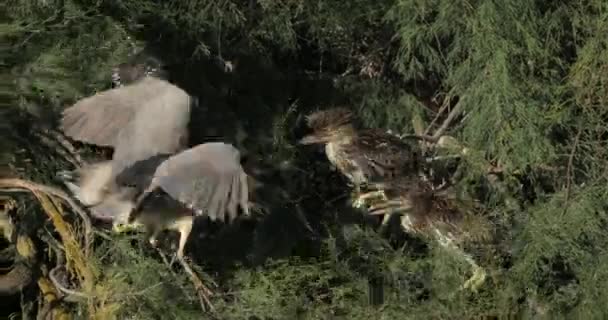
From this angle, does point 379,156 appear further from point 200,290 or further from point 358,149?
point 200,290

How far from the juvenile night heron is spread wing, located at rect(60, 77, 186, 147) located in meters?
0.41

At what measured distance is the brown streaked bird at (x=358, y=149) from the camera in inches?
103

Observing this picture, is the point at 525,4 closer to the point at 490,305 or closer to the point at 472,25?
the point at 472,25

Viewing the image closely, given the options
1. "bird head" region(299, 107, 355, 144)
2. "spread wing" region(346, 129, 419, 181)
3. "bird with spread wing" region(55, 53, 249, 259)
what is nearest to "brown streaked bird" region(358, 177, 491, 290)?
"spread wing" region(346, 129, 419, 181)

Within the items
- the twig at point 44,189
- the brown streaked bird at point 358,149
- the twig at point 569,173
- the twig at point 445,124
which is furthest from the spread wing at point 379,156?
the twig at point 44,189

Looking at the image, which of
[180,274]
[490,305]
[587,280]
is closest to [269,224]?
[180,274]

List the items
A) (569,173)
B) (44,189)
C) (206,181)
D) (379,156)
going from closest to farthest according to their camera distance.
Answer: (206,181)
(44,189)
(379,156)
(569,173)

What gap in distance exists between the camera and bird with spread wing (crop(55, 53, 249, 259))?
7.13ft

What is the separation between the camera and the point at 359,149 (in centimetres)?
262

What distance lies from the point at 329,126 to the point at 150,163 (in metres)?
0.54

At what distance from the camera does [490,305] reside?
2652 millimetres

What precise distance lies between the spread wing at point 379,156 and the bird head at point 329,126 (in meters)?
0.04

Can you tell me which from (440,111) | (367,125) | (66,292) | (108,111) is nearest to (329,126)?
(367,125)

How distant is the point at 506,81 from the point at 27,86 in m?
1.03
